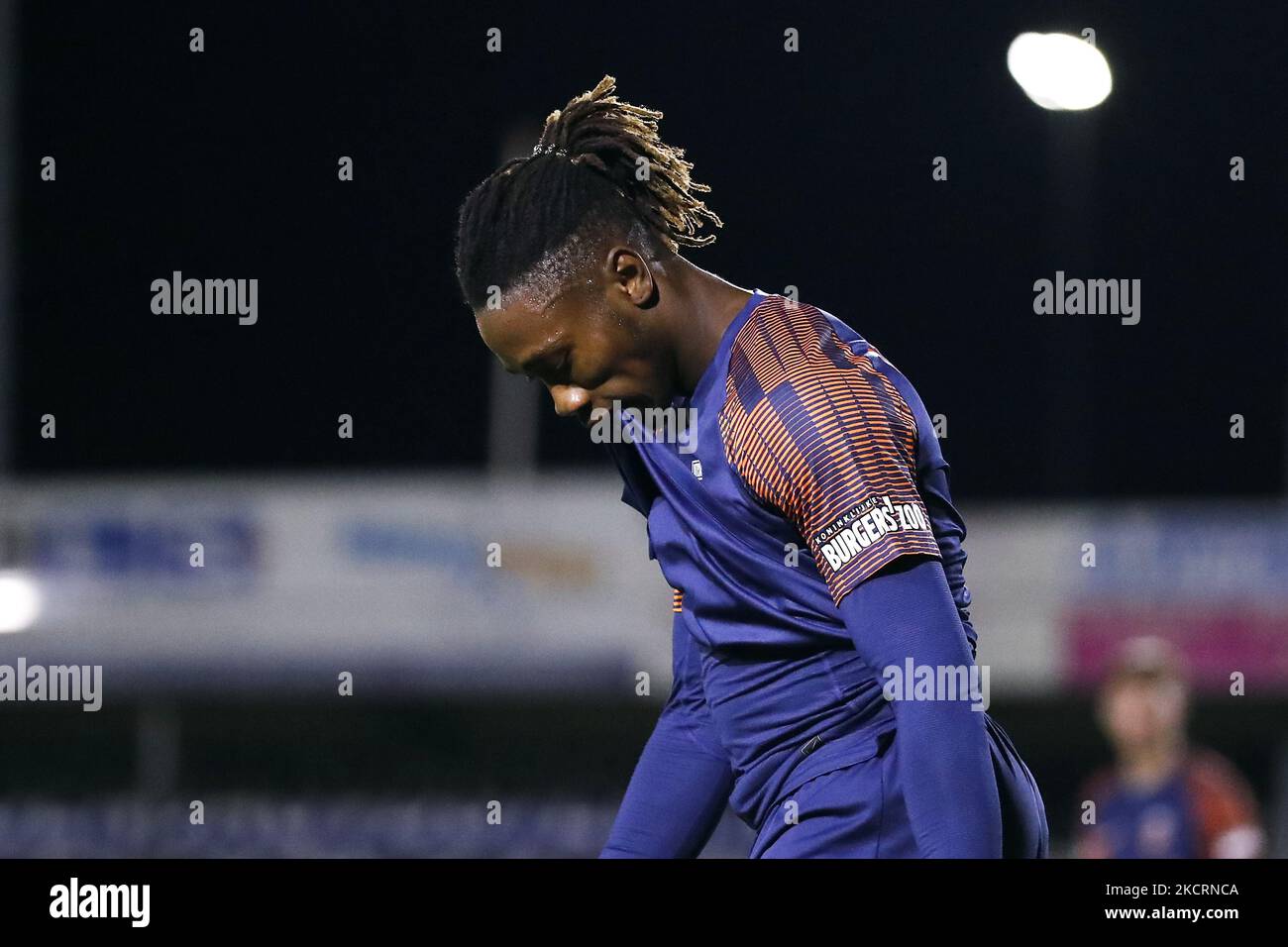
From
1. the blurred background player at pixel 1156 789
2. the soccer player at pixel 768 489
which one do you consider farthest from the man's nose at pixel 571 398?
the blurred background player at pixel 1156 789

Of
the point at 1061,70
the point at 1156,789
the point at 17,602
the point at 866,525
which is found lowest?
the point at 1156,789

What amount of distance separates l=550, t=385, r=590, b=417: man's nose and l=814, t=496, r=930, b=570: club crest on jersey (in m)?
0.41

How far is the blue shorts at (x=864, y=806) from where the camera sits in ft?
7.02

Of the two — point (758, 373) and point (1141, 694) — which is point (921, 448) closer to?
point (758, 373)

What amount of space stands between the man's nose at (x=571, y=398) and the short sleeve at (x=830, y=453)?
0.73 ft

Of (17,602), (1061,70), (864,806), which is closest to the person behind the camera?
(864,806)

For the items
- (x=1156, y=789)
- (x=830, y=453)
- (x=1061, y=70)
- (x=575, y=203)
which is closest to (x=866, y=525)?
(x=830, y=453)

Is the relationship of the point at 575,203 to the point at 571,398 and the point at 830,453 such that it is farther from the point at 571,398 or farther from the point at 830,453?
the point at 830,453

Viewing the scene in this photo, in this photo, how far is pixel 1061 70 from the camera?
128 inches

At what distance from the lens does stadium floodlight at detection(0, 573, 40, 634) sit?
11453mm

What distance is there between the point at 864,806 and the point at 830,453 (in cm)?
49

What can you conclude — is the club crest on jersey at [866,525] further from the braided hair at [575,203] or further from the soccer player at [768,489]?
the braided hair at [575,203]

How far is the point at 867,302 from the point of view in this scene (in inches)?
832

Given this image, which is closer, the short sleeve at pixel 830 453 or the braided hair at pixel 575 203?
the short sleeve at pixel 830 453
